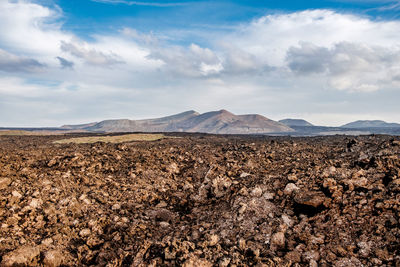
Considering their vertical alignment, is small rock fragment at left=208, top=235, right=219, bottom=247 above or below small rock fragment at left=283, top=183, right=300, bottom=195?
below

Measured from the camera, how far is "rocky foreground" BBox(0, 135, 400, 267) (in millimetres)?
6039

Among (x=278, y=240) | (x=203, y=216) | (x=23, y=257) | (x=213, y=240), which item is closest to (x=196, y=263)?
(x=213, y=240)

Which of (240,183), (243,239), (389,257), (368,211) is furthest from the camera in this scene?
(240,183)

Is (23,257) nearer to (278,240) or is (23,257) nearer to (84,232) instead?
(84,232)

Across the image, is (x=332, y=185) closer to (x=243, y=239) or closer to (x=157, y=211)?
(x=243, y=239)

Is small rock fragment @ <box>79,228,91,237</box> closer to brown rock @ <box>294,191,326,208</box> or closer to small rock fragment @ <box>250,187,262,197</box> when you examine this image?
small rock fragment @ <box>250,187,262,197</box>

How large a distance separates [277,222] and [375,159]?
4842mm

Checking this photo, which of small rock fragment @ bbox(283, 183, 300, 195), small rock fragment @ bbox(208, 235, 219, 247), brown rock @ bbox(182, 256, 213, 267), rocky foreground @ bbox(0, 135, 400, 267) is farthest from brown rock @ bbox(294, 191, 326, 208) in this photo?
brown rock @ bbox(182, 256, 213, 267)

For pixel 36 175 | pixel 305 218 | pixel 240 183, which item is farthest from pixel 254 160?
pixel 36 175

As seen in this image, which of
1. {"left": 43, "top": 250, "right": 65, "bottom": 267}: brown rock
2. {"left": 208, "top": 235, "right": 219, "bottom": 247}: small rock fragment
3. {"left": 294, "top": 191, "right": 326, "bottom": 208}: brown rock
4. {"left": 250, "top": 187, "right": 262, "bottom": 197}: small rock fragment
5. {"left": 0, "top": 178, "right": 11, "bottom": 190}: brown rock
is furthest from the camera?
{"left": 0, "top": 178, "right": 11, "bottom": 190}: brown rock

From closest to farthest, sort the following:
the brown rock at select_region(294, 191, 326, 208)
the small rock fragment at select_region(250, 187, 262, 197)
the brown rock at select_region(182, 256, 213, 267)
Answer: the brown rock at select_region(182, 256, 213, 267) < the brown rock at select_region(294, 191, 326, 208) < the small rock fragment at select_region(250, 187, 262, 197)

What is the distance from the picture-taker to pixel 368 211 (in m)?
7.04

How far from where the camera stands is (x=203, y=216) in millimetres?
7840

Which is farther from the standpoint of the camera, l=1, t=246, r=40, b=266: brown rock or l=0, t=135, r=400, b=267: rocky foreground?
l=0, t=135, r=400, b=267: rocky foreground
